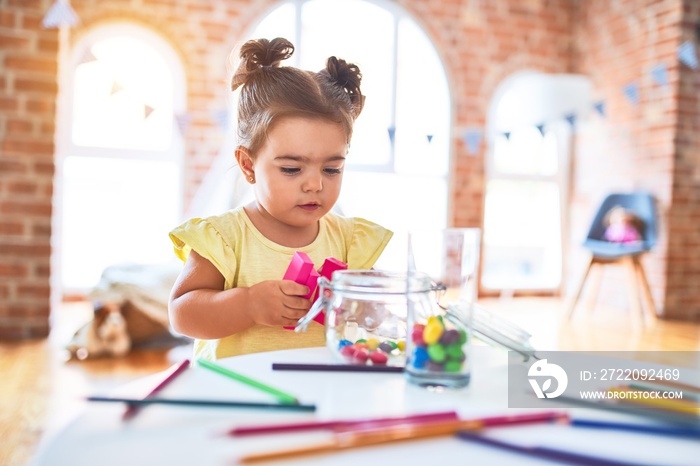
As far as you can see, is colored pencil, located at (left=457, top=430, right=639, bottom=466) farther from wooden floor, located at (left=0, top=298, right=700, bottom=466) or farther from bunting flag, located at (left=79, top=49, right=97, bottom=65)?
bunting flag, located at (left=79, top=49, right=97, bottom=65)

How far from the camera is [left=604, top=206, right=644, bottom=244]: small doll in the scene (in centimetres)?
394

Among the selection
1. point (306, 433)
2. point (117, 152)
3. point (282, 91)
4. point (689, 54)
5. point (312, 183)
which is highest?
point (689, 54)

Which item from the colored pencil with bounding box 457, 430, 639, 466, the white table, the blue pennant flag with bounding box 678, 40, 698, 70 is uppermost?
the blue pennant flag with bounding box 678, 40, 698, 70

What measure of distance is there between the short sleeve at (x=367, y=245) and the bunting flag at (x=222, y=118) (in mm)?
2949

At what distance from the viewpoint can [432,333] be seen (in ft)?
1.98

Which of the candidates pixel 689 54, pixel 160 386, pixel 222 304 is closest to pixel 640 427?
pixel 160 386

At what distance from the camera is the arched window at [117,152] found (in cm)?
394

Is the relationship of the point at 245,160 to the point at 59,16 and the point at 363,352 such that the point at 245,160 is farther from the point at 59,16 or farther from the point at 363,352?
the point at 59,16

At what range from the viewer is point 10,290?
2.91 m

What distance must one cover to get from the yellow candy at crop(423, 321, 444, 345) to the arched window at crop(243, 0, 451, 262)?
3779 mm

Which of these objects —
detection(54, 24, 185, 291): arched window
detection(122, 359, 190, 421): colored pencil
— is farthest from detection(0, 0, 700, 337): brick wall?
detection(122, 359, 190, 421): colored pencil

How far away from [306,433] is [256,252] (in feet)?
2.14

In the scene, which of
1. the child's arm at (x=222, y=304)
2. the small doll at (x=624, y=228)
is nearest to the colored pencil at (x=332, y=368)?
the child's arm at (x=222, y=304)

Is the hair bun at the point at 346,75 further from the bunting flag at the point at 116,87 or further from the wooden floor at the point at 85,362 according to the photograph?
the bunting flag at the point at 116,87
